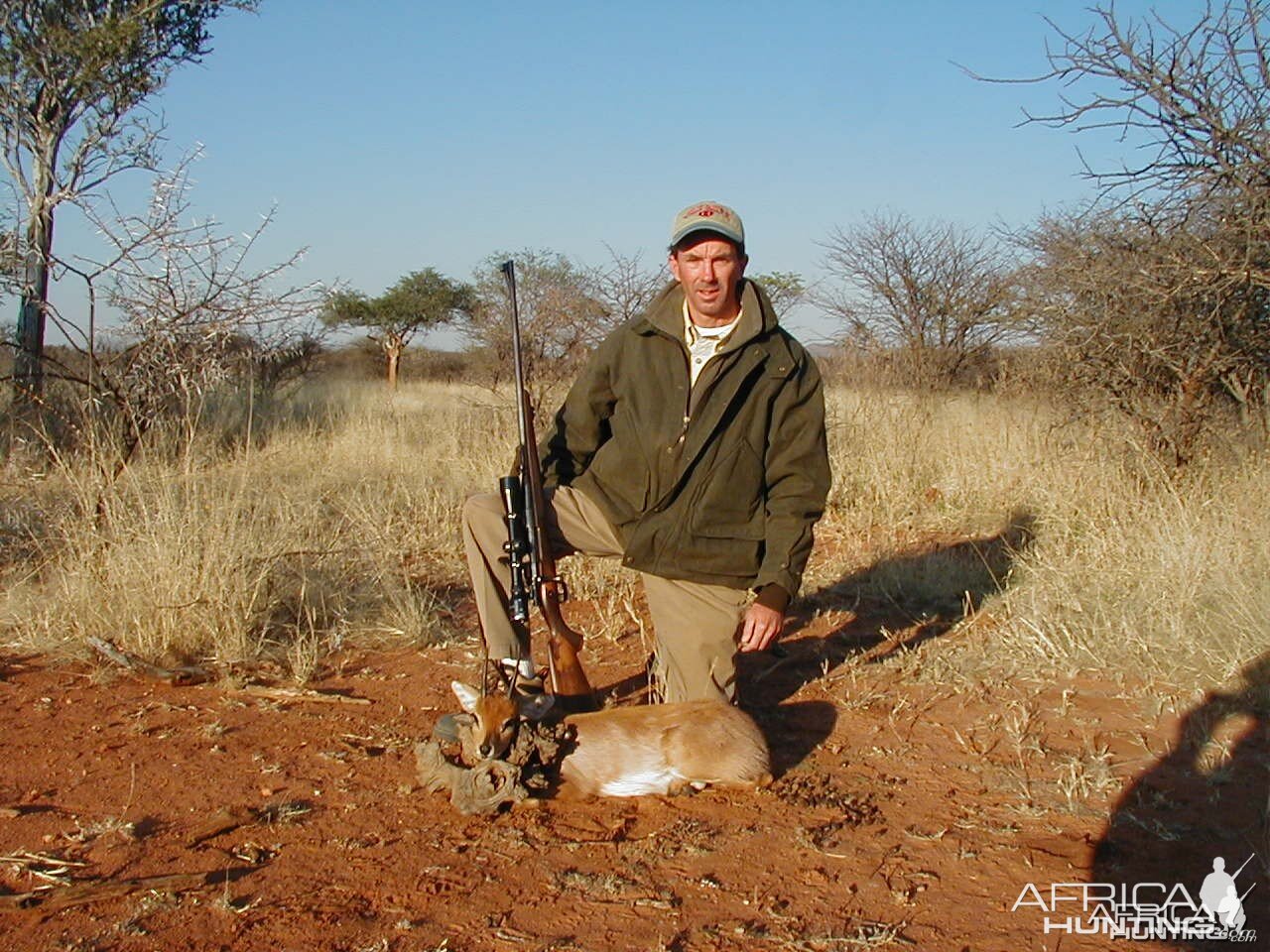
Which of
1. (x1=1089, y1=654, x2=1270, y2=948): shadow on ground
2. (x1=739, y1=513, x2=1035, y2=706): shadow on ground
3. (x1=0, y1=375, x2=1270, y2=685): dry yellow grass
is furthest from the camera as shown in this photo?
(x1=739, y1=513, x2=1035, y2=706): shadow on ground

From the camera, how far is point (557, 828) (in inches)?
115

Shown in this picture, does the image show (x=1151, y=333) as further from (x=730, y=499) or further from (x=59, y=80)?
(x=59, y=80)

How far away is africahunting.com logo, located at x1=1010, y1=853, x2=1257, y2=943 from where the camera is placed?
2.43m

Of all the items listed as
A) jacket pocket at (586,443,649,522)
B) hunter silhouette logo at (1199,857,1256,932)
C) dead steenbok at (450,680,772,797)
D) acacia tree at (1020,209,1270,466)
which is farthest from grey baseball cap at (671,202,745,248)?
acacia tree at (1020,209,1270,466)

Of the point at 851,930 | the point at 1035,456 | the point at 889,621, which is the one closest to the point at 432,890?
the point at 851,930

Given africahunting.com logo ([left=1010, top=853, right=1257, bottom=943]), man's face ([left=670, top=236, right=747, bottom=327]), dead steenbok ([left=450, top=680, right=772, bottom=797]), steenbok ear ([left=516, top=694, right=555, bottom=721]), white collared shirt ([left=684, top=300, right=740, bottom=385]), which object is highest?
man's face ([left=670, top=236, right=747, bottom=327])

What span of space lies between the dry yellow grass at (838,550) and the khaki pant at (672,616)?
105 centimetres

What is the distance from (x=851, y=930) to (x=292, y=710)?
87.5 inches

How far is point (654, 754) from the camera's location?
314 cm

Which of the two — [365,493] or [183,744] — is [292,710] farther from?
[365,493]

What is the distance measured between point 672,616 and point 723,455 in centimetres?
58

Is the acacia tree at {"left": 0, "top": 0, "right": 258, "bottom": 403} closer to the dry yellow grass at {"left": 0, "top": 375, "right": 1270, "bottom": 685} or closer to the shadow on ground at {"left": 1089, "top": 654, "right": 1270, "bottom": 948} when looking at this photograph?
the dry yellow grass at {"left": 0, "top": 375, "right": 1270, "bottom": 685}

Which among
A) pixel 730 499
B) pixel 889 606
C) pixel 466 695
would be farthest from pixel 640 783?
pixel 889 606

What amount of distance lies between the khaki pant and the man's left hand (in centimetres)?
14
